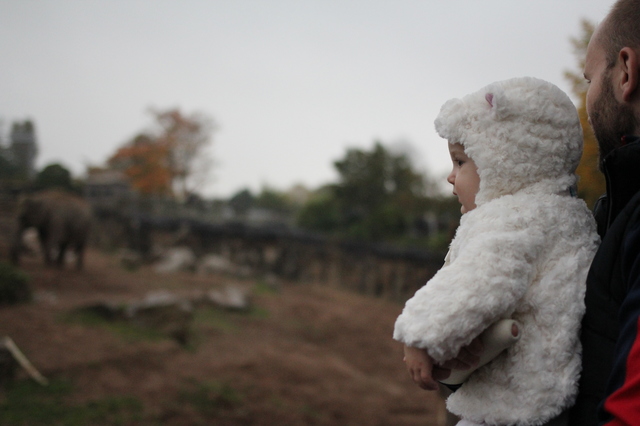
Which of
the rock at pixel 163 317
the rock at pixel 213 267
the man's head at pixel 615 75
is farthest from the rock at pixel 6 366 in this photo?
the rock at pixel 213 267

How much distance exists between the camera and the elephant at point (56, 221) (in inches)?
485

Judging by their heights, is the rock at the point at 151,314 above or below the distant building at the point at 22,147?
below

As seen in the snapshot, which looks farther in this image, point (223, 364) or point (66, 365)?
point (223, 364)

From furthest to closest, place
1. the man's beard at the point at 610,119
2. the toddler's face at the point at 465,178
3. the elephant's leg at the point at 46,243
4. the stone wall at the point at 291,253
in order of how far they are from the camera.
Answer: the stone wall at the point at 291,253, the elephant's leg at the point at 46,243, the toddler's face at the point at 465,178, the man's beard at the point at 610,119

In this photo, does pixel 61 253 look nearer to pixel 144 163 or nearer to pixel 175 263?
pixel 175 263

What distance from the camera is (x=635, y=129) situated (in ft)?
3.79

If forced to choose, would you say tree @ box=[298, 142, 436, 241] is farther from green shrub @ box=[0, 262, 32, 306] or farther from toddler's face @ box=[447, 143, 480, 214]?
toddler's face @ box=[447, 143, 480, 214]

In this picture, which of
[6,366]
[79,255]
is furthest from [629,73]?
[79,255]

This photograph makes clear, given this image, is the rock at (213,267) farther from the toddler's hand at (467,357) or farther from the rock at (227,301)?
the toddler's hand at (467,357)

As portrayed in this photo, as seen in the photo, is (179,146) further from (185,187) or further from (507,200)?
(507,200)

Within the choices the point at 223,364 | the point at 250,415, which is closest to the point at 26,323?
the point at 223,364

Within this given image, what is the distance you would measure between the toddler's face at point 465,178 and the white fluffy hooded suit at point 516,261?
4cm

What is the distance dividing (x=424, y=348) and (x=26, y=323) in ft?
26.7

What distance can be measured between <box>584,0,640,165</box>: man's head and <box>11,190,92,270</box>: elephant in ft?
42.4
